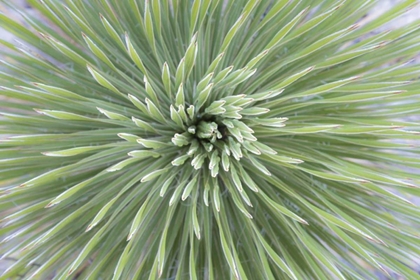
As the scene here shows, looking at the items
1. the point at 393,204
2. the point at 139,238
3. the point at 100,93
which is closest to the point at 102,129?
the point at 100,93

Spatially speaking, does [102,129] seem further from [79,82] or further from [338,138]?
[338,138]

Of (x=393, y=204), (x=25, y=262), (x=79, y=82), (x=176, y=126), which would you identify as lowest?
(x=393, y=204)

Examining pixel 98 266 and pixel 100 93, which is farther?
pixel 100 93

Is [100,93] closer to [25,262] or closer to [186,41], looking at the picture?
[186,41]

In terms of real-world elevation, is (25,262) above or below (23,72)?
below

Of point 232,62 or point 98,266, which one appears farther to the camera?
point 232,62

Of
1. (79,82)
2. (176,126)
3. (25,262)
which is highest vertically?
(79,82)

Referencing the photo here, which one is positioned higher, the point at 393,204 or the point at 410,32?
the point at 410,32

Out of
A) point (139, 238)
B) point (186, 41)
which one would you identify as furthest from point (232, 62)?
point (139, 238)

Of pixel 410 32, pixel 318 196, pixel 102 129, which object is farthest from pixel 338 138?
pixel 102 129
